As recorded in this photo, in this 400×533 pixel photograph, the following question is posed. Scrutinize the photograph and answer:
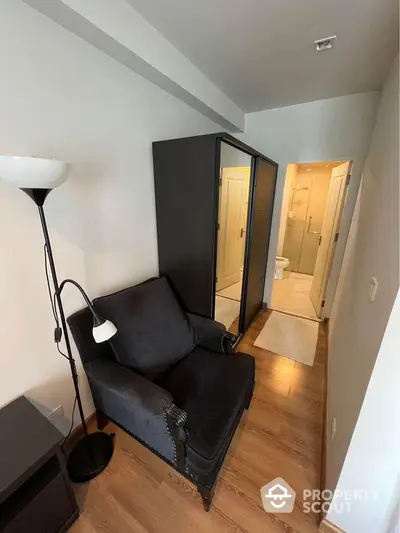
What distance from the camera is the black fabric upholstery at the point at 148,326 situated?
1.45 metres

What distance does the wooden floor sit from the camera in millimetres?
1146

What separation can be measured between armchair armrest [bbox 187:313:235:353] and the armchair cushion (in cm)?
5

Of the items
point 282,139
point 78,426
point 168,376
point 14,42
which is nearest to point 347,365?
point 168,376

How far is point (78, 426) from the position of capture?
1553 millimetres

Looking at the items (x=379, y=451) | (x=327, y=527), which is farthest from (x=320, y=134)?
(x=327, y=527)

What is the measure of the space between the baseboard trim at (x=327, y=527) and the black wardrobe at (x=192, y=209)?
123 cm

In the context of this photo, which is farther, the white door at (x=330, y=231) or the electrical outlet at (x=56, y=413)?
the white door at (x=330, y=231)

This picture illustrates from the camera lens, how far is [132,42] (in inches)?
50.2

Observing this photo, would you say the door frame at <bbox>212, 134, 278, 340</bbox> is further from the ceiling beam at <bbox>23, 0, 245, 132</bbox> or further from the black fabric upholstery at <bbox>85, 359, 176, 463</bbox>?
the black fabric upholstery at <bbox>85, 359, 176, 463</bbox>

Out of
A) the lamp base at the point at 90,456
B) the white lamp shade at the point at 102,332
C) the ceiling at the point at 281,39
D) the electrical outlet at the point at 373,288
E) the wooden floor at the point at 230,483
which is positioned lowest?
the wooden floor at the point at 230,483

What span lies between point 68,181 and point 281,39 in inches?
63.4

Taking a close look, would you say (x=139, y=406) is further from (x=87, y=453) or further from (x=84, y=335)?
(x=87, y=453)

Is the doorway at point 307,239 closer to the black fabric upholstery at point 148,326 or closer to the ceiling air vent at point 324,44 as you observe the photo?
the ceiling air vent at point 324,44

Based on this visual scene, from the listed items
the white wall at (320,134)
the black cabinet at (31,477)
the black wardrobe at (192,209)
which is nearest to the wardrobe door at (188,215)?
the black wardrobe at (192,209)
